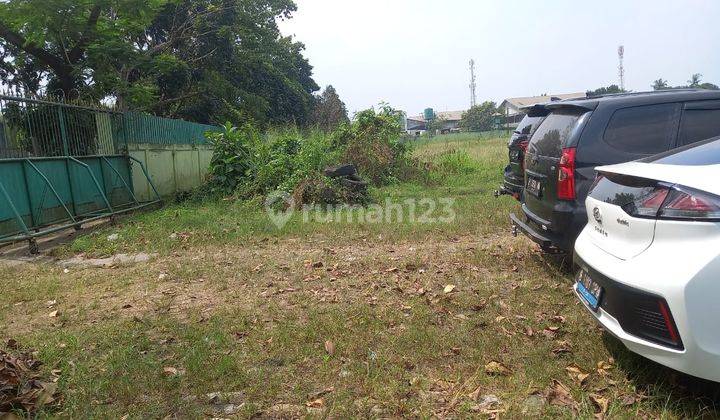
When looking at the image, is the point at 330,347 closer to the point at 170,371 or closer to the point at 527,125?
the point at 170,371

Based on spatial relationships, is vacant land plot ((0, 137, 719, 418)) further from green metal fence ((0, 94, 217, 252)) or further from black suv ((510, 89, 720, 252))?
green metal fence ((0, 94, 217, 252))

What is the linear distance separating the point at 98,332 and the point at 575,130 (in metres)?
4.35

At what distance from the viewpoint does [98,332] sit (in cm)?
386

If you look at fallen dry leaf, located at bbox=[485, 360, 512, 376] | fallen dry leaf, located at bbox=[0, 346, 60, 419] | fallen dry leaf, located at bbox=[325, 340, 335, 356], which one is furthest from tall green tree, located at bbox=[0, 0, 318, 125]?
fallen dry leaf, located at bbox=[485, 360, 512, 376]

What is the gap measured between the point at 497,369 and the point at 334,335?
48.2 inches

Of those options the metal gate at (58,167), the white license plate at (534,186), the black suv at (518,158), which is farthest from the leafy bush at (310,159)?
the white license plate at (534,186)

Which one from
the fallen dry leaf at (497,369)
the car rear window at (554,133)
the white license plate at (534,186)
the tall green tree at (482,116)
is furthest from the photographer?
the tall green tree at (482,116)

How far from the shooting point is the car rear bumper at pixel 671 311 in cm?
213

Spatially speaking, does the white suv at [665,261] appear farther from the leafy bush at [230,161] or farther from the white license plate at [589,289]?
the leafy bush at [230,161]

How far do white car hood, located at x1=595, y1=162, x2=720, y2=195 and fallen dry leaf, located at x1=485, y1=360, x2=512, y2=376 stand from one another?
4.58 ft

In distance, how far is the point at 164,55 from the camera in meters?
17.0

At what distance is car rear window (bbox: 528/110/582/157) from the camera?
13.8ft

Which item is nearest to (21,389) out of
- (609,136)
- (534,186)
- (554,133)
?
(534,186)

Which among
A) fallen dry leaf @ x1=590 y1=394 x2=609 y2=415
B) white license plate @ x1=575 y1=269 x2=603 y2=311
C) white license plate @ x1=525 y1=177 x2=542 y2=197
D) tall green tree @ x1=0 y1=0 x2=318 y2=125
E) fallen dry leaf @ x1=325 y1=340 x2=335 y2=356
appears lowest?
fallen dry leaf @ x1=590 y1=394 x2=609 y2=415
